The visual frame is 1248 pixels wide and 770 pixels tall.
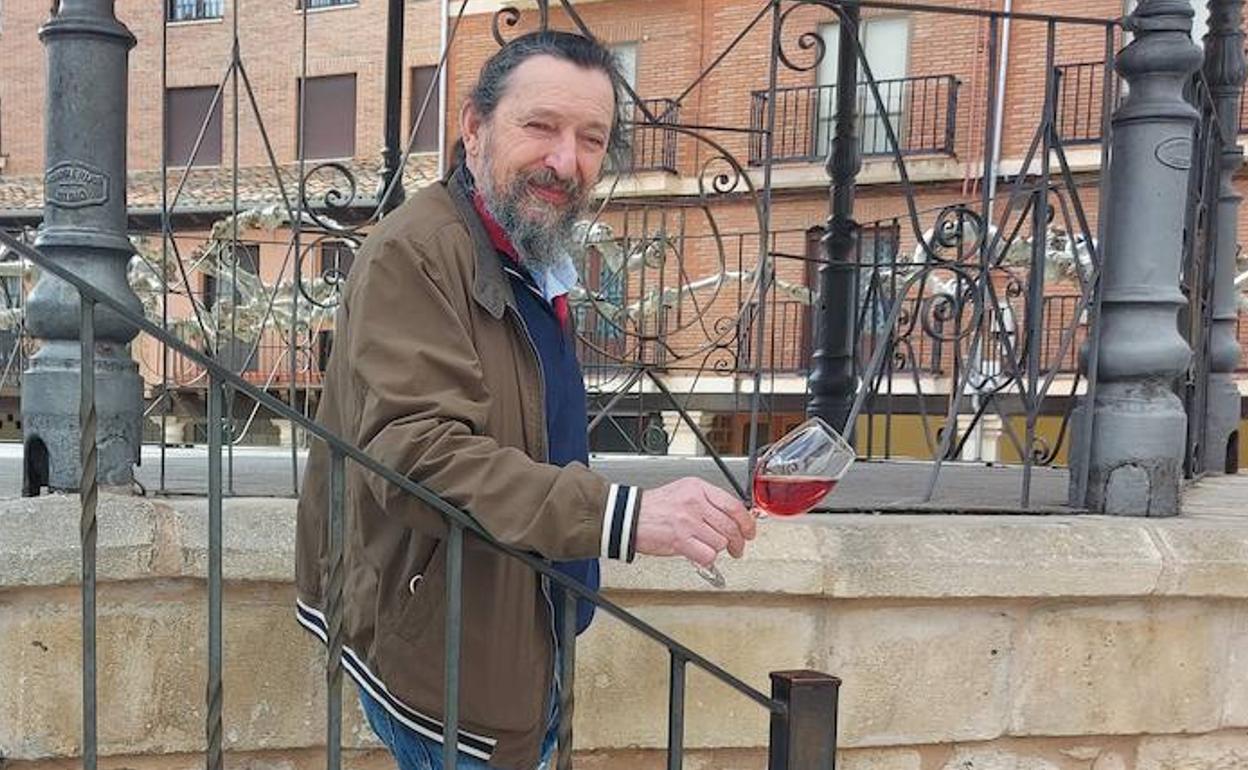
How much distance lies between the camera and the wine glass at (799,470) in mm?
1485

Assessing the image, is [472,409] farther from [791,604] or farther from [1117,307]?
[1117,307]

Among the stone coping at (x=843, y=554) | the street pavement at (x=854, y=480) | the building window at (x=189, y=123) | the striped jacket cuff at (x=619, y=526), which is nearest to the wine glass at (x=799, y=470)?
the striped jacket cuff at (x=619, y=526)

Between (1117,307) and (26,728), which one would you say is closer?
(26,728)

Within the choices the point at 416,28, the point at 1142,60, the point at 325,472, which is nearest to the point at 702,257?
the point at 416,28

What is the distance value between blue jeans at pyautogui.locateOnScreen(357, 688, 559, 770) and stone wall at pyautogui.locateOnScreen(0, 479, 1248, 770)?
1.72ft

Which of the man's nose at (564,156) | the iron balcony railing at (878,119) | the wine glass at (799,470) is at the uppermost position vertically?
the iron balcony railing at (878,119)

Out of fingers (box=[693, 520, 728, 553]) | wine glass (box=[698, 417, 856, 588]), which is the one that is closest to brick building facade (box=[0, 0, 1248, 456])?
wine glass (box=[698, 417, 856, 588])

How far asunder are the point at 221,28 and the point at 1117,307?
1978 centimetres

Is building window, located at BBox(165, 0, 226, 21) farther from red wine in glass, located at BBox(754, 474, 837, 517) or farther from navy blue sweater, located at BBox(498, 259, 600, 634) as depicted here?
red wine in glass, located at BBox(754, 474, 837, 517)

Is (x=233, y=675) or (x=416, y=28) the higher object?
(x=416, y=28)

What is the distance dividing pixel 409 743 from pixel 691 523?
66 cm

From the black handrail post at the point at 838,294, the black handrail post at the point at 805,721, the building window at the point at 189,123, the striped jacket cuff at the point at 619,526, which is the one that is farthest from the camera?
the building window at the point at 189,123

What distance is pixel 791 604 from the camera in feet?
7.86

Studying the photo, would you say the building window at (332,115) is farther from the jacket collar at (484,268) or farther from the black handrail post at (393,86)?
the jacket collar at (484,268)
